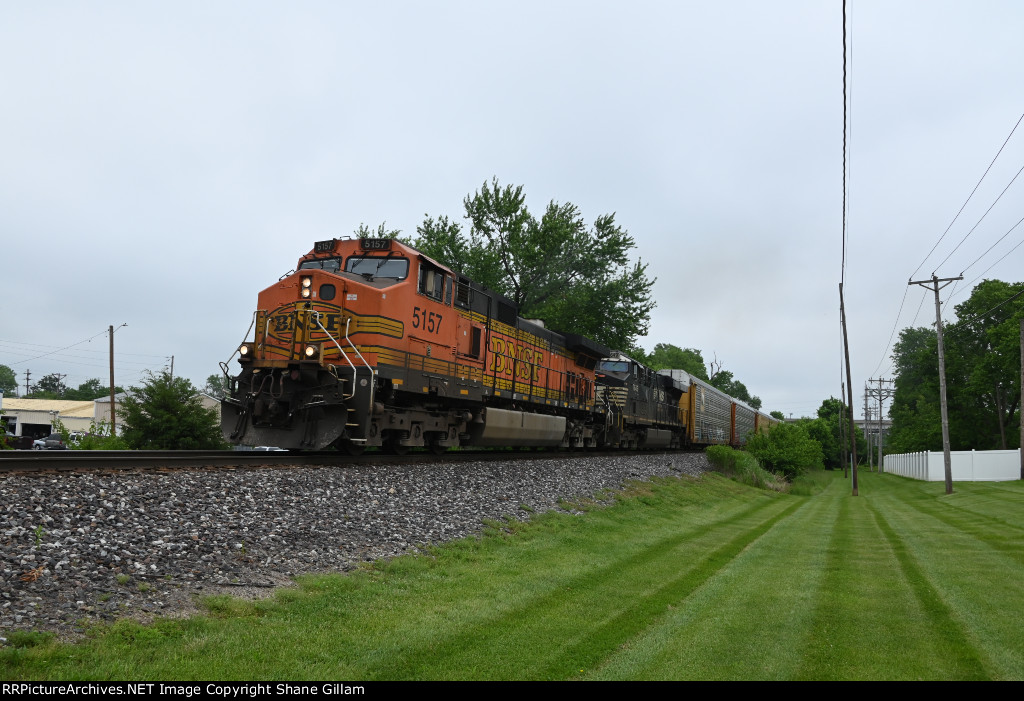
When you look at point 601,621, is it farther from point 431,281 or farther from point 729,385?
point 729,385

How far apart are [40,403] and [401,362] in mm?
78767

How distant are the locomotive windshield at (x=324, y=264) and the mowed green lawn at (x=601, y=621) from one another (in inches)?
263

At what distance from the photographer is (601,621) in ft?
20.9

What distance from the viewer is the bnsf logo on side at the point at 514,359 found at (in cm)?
1731

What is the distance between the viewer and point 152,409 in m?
20.1

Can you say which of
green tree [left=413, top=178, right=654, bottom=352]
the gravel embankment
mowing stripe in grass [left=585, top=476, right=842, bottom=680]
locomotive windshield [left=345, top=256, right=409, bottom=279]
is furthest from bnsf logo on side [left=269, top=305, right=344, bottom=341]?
green tree [left=413, top=178, right=654, bottom=352]

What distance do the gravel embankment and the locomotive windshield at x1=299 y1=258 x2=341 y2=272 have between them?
4.84 meters

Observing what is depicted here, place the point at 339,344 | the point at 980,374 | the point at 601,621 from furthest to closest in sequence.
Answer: the point at 980,374, the point at 339,344, the point at 601,621

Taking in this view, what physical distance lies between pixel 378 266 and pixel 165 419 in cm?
1010

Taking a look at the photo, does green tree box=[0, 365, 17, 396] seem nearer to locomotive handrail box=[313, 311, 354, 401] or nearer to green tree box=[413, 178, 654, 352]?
green tree box=[413, 178, 654, 352]

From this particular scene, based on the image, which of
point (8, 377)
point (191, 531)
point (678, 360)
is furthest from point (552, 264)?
point (8, 377)

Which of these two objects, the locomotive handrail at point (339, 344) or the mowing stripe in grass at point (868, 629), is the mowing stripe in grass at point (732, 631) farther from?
the locomotive handrail at point (339, 344)

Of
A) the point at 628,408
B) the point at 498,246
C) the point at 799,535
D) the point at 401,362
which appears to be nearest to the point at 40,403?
the point at 498,246
